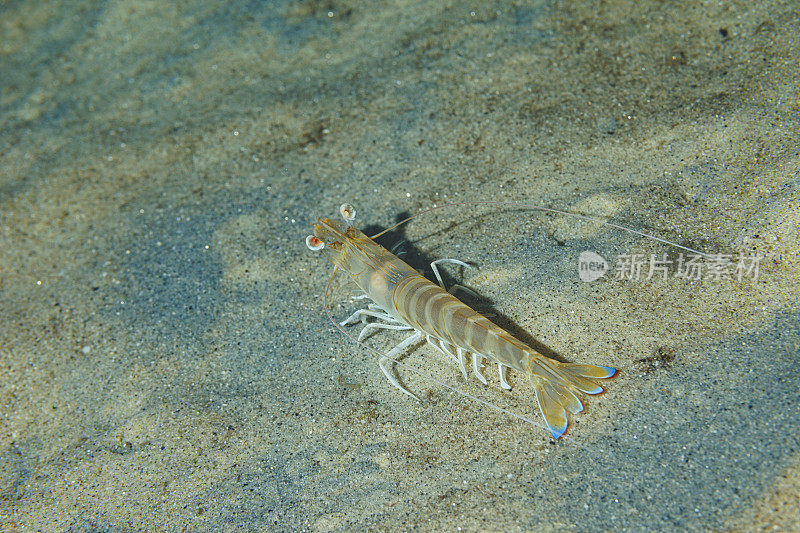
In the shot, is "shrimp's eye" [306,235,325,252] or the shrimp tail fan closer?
the shrimp tail fan

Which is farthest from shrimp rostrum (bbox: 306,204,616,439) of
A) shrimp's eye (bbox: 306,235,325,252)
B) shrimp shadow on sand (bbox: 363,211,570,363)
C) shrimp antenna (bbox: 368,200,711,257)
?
shrimp antenna (bbox: 368,200,711,257)

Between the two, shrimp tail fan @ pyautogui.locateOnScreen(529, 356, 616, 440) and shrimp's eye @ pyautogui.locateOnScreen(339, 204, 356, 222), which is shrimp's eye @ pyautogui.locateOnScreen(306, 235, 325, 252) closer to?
shrimp's eye @ pyautogui.locateOnScreen(339, 204, 356, 222)

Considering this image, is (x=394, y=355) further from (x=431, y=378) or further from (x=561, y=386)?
(x=561, y=386)

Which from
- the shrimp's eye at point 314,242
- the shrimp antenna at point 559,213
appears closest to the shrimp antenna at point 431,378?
the shrimp's eye at point 314,242

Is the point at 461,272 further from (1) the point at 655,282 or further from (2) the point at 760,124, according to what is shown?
(2) the point at 760,124

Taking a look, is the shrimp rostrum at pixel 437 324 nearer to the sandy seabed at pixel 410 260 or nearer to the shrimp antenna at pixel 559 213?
→ the sandy seabed at pixel 410 260

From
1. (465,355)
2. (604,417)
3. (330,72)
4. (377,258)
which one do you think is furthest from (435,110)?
(604,417)

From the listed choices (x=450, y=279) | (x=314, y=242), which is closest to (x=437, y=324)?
(x=450, y=279)
